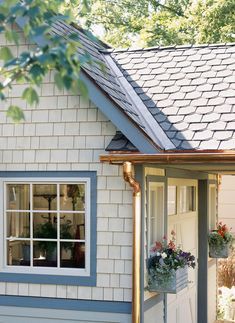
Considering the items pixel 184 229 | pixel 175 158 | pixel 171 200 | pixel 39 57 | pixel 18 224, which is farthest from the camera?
pixel 184 229

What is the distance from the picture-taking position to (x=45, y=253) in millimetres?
7609

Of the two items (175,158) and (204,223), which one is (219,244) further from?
(175,158)

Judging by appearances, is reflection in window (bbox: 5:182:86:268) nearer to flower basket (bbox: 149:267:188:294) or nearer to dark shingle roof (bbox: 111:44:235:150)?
flower basket (bbox: 149:267:188:294)

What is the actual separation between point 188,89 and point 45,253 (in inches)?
109

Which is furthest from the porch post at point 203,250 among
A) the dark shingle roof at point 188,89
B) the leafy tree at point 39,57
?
the leafy tree at point 39,57

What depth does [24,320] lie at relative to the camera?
7.62 m

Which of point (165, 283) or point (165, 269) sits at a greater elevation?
point (165, 269)

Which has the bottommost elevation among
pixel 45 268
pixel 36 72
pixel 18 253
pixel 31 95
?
pixel 45 268

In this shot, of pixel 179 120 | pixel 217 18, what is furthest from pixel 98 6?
pixel 179 120

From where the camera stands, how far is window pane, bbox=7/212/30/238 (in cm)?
766

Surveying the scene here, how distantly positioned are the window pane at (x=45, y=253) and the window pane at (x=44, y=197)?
0.41m

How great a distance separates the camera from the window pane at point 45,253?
7.57 m

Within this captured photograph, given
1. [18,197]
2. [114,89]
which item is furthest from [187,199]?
[18,197]

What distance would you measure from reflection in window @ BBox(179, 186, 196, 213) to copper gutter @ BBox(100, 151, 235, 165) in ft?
8.88
